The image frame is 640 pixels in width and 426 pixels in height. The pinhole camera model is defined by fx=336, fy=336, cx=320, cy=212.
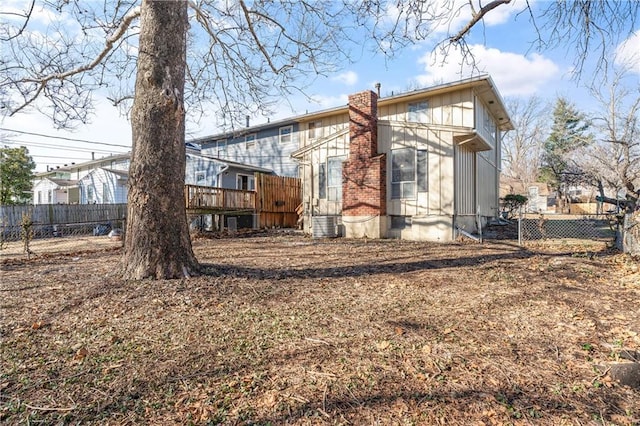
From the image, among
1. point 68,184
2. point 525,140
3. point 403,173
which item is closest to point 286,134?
point 403,173

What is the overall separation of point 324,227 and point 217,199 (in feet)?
16.8

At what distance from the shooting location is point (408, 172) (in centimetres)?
1109

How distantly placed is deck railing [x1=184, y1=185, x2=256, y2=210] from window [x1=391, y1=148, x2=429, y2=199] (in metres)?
7.08

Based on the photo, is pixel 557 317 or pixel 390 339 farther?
pixel 557 317

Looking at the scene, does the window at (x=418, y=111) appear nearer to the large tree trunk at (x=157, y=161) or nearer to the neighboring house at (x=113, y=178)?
the neighboring house at (x=113, y=178)

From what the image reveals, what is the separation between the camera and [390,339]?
3.01 meters

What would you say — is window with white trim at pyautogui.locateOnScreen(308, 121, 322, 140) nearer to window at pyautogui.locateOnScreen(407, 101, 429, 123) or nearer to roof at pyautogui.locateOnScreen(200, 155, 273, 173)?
roof at pyautogui.locateOnScreen(200, 155, 273, 173)

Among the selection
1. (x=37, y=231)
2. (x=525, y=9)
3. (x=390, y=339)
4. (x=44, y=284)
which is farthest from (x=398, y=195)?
(x=37, y=231)

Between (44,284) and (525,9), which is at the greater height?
(525,9)

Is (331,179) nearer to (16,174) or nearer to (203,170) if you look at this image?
(203,170)

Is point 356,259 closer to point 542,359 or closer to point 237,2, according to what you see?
point 542,359

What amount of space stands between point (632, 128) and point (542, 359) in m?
17.7

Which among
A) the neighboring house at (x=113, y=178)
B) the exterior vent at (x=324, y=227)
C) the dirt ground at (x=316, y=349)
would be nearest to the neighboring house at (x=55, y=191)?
the neighboring house at (x=113, y=178)

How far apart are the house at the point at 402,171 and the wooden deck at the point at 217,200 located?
3.39 m
